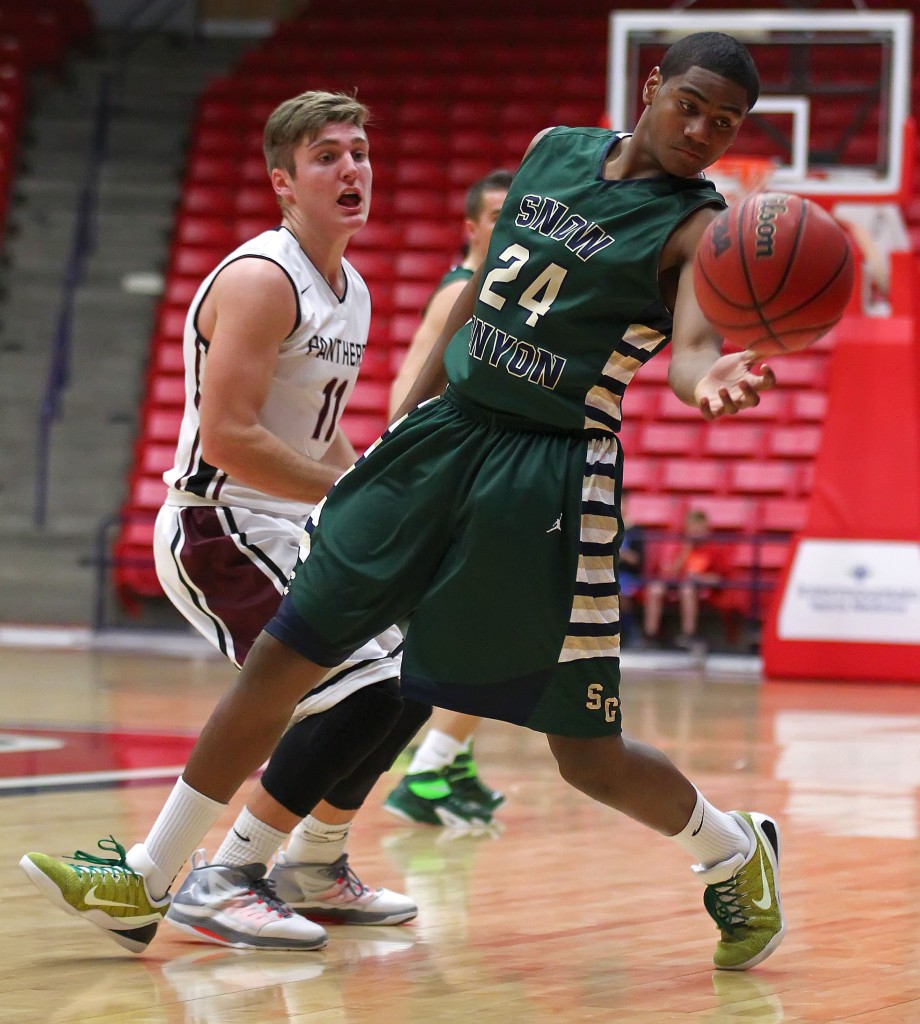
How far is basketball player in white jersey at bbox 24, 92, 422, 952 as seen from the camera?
12.3 ft

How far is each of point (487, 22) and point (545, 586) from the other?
15831mm

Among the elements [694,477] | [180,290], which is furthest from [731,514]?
[180,290]

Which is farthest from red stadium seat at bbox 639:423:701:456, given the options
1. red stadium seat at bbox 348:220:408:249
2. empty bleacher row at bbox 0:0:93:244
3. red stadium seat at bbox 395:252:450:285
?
empty bleacher row at bbox 0:0:93:244

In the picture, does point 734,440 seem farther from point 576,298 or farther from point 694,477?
point 576,298

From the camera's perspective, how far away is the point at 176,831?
3504mm

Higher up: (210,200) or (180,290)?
(210,200)

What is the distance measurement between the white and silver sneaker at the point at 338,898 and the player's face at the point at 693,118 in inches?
70.1

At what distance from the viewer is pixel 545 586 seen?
337cm

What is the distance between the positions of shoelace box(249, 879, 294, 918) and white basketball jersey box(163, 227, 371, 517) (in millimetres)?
853

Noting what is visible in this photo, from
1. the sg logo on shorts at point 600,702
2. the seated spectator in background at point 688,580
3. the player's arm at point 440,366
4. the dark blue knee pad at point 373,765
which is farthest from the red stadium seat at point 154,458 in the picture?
the sg logo on shorts at point 600,702

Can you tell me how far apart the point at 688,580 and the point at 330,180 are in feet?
29.5

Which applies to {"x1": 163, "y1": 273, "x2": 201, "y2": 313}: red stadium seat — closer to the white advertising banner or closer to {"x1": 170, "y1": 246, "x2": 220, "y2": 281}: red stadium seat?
{"x1": 170, "y1": 246, "x2": 220, "y2": 281}: red stadium seat

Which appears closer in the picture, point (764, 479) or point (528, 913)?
point (528, 913)

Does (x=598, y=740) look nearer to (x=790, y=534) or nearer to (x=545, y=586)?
(x=545, y=586)
